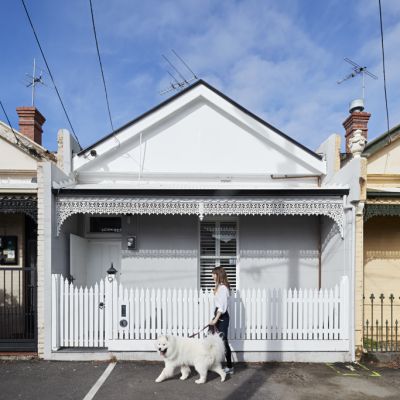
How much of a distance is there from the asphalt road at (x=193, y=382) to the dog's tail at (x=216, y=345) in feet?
1.53

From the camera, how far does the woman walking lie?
538 cm

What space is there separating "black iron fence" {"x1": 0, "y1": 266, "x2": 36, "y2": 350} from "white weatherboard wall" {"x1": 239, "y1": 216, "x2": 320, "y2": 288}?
4454mm

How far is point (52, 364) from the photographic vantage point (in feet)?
19.6

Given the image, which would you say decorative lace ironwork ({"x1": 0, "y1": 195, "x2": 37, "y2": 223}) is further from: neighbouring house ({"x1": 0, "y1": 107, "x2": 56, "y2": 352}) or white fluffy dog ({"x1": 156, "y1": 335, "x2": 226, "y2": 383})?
white fluffy dog ({"x1": 156, "y1": 335, "x2": 226, "y2": 383})

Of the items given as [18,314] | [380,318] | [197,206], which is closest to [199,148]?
[197,206]

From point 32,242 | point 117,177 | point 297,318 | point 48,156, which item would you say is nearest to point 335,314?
point 297,318

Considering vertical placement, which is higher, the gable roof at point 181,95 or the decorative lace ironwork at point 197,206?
the gable roof at point 181,95

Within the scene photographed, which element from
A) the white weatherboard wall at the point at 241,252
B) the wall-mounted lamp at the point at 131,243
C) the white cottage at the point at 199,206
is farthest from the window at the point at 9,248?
the wall-mounted lamp at the point at 131,243

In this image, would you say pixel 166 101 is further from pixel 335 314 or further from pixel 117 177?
pixel 335 314

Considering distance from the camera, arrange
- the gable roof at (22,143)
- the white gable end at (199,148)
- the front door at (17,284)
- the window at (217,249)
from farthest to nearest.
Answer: the gable roof at (22,143), the white gable end at (199,148), the window at (217,249), the front door at (17,284)

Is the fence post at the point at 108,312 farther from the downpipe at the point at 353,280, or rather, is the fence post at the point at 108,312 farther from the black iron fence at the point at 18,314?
the downpipe at the point at 353,280

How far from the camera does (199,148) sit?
8445 millimetres

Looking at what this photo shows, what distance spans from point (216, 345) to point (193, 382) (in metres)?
0.73

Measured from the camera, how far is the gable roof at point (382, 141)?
843 cm
